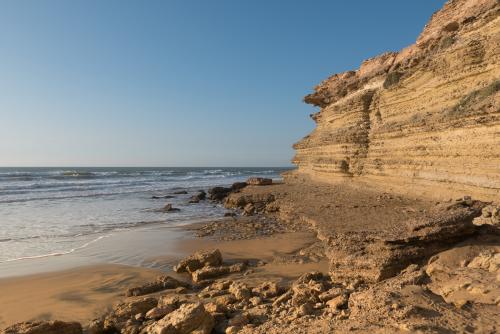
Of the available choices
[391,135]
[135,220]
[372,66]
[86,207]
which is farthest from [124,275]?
[372,66]

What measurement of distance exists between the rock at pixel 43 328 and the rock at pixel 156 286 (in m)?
1.34

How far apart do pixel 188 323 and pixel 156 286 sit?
2221mm

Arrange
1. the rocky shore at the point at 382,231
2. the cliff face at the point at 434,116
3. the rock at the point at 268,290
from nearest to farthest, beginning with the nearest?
the rocky shore at the point at 382,231 → the rock at the point at 268,290 → the cliff face at the point at 434,116

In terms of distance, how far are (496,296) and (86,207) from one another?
18.0 metres

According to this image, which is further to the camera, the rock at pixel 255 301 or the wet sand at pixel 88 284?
the wet sand at pixel 88 284

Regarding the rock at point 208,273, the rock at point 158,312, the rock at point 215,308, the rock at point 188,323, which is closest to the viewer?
the rock at point 188,323

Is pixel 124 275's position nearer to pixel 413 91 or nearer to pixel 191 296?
pixel 191 296

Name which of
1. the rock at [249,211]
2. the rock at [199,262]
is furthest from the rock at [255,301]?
the rock at [249,211]

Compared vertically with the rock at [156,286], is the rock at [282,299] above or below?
above

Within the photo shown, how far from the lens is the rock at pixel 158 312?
443cm

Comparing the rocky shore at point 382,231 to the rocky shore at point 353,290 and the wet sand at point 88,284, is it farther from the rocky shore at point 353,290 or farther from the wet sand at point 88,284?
the wet sand at point 88,284

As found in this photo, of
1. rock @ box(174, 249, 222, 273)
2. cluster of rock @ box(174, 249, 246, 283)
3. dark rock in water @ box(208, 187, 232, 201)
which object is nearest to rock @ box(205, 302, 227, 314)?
cluster of rock @ box(174, 249, 246, 283)

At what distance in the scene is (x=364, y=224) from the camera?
27.7 feet

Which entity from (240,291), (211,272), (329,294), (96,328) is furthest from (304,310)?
(211,272)
